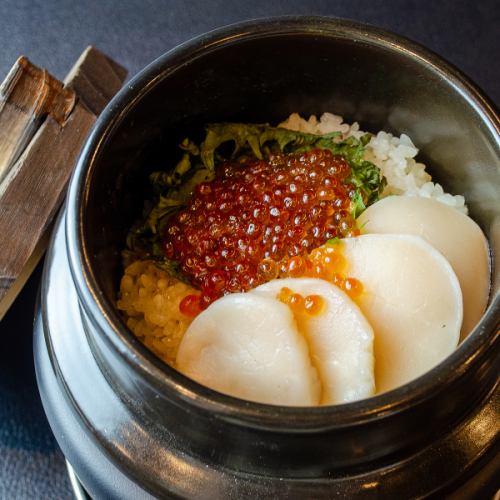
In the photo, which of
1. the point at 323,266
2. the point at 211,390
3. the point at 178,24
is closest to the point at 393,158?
the point at 323,266

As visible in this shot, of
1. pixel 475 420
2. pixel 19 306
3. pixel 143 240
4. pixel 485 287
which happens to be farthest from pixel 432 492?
pixel 19 306

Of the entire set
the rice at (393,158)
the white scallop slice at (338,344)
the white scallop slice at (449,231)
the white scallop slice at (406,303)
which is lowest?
the white scallop slice at (338,344)

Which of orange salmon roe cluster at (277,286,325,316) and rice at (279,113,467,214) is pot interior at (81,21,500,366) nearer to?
rice at (279,113,467,214)

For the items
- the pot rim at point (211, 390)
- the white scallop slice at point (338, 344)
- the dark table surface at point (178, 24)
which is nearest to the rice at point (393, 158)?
the pot rim at point (211, 390)

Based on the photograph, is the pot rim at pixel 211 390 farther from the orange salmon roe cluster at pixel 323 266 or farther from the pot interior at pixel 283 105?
the orange salmon roe cluster at pixel 323 266

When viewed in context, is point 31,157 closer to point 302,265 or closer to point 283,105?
point 283,105

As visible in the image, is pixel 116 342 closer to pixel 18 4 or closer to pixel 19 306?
pixel 19 306
